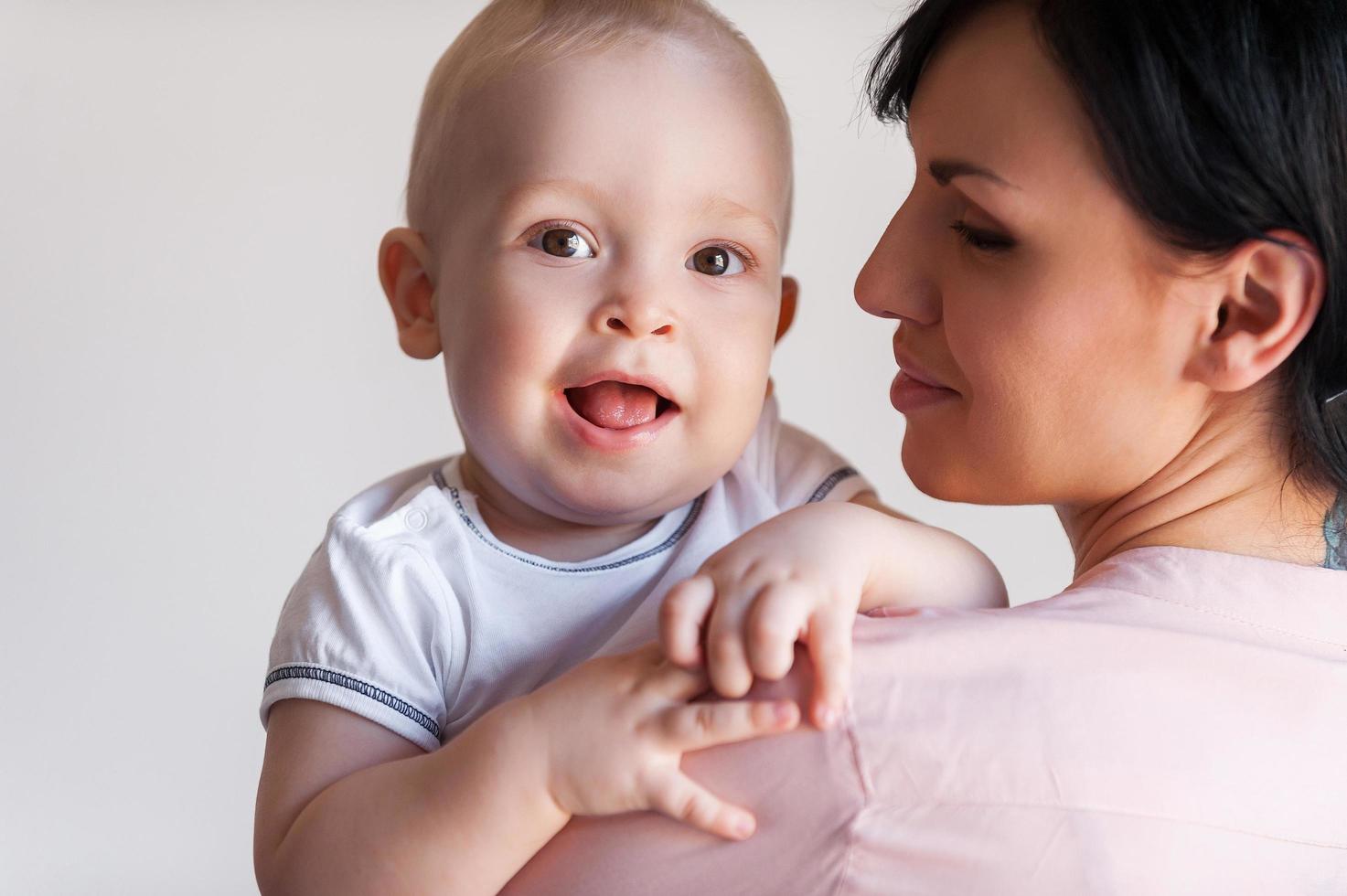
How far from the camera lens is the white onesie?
1.30m

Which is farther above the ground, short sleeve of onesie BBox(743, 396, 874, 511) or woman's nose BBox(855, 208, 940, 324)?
woman's nose BBox(855, 208, 940, 324)

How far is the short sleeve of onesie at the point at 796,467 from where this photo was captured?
1675 millimetres

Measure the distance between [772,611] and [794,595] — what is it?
28 mm

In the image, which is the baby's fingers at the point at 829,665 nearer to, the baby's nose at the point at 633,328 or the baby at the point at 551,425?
the baby at the point at 551,425

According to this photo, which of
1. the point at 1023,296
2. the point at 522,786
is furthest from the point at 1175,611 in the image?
the point at 522,786

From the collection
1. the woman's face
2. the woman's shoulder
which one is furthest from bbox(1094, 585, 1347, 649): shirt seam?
the woman's face

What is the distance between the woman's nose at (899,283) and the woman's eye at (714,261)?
0.15m

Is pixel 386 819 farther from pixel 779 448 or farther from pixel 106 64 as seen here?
pixel 106 64

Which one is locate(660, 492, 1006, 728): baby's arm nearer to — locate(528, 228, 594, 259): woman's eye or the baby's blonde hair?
locate(528, 228, 594, 259): woman's eye

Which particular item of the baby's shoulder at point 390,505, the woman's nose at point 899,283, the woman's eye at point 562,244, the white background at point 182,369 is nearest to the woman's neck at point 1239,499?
the woman's nose at point 899,283

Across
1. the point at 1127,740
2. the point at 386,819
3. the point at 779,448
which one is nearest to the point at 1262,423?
the point at 1127,740

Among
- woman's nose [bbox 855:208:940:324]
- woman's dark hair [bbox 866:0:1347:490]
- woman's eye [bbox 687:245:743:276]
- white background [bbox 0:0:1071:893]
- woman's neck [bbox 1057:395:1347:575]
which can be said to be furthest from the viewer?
white background [bbox 0:0:1071:893]

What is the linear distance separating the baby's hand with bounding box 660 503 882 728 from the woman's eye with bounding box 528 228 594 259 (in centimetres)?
39

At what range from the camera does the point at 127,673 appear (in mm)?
3301
